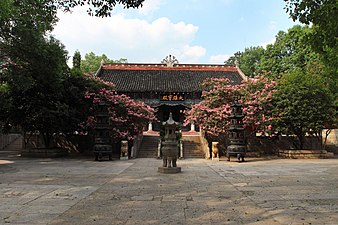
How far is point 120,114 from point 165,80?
11.5 metres

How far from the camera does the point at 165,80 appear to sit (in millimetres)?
27859

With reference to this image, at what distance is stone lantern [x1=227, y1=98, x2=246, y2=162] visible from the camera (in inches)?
574

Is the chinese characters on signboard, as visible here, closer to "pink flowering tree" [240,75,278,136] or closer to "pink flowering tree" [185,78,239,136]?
"pink flowering tree" [185,78,239,136]

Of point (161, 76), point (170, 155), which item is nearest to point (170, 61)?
point (161, 76)

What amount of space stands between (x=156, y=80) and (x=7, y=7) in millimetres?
18698

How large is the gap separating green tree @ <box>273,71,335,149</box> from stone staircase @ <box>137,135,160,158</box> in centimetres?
796

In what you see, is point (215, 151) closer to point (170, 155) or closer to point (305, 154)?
point (305, 154)

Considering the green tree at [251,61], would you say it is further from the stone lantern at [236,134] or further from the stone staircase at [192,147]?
the stone lantern at [236,134]

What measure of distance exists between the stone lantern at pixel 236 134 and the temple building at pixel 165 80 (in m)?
10.4

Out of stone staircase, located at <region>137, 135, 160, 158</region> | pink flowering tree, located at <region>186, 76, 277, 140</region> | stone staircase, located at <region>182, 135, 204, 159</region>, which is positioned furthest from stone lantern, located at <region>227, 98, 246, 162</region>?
stone staircase, located at <region>137, 135, 160, 158</region>

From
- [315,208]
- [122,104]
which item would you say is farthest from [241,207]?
[122,104]

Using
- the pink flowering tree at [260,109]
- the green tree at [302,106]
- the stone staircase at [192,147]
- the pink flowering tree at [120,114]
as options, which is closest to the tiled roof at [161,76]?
the stone staircase at [192,147]

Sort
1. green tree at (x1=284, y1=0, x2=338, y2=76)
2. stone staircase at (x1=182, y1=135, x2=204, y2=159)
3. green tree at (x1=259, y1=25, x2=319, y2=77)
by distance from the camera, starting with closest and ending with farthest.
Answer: green tree at (x1=284, y1=0, x2=338, y2=76) < stone staircase at (x1=182, y1=135, x2=204, y2=159) < green tree at (x1=259, y1=25, x2=319, y2=77)

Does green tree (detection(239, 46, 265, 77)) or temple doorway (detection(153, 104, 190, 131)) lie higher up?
green tree (detection(239, 46, 265, 77))
